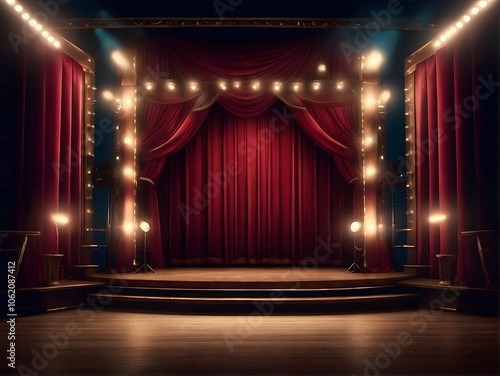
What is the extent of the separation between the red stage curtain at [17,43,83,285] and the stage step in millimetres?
1203

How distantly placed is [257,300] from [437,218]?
3.00 metres

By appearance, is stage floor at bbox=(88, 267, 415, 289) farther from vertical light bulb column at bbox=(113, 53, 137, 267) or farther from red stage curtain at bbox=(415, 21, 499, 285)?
vertical light bulb column at bbox=(113, 53, 137, 267)

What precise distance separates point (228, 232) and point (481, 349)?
5319mm

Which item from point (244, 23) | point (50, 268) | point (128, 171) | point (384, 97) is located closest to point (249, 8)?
point (244, 23)

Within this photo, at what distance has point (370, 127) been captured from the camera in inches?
313

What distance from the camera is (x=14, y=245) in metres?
6.04

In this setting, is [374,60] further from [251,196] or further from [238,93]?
[251,196]

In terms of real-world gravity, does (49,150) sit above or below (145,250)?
above

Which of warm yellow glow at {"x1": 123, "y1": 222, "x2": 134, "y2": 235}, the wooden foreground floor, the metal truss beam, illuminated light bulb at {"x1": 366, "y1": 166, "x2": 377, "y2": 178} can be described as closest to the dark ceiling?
the metal truss beam

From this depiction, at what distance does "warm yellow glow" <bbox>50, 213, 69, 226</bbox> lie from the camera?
6852mm

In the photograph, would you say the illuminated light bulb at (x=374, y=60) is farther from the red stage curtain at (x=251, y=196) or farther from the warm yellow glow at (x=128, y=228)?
the warm yellow glow at (x=128, y=228)

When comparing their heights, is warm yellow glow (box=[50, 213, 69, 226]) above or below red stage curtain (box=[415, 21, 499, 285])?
below

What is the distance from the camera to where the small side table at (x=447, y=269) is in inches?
248

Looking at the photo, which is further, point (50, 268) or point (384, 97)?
point (384, 97)
